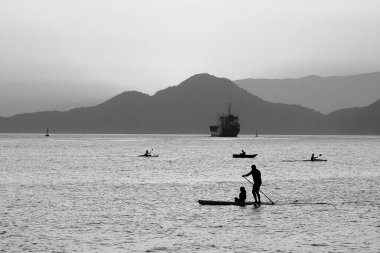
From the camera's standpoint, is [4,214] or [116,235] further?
[4,214]

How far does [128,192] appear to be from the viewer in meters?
52.8

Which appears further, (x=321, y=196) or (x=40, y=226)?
(x=321, y=196)

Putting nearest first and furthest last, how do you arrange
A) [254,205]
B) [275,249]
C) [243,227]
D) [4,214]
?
[275,249] → [243,227] → [4,214] → [254,205]

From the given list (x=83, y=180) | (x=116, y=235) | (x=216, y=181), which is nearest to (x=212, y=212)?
(x=116, y=235)

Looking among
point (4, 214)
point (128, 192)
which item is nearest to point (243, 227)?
point (4, 214)

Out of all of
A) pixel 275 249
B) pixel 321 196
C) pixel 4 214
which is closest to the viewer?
pixel 275 249

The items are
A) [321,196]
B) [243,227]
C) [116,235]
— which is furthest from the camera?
[321,196]

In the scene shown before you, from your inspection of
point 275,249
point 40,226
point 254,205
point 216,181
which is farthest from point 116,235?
point 216,181

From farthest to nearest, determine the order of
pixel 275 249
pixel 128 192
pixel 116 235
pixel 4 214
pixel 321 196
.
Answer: pixel 128 192
pixel 321 196
pixel 4 214
pixel 116 235
pixel 275 249

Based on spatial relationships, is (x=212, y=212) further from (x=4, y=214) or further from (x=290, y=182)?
(x=290, y=182)

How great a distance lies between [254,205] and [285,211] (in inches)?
105

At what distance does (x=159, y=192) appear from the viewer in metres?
52.9

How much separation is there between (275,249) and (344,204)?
18336 mm

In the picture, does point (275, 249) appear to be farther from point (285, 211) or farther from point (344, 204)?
point (344, 204)
